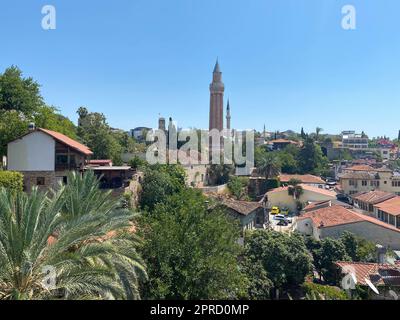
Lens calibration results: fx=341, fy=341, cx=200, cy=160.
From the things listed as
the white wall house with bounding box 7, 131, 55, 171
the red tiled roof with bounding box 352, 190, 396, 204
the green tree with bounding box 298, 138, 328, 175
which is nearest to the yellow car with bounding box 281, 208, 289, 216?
the red tiled roof with bounding box 352, 190, 396, 204

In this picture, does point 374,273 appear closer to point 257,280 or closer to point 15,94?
point 257,280

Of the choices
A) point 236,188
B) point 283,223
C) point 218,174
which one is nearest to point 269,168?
point 218,174

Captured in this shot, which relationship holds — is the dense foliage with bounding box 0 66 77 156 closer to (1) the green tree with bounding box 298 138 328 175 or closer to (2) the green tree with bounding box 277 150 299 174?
(2) the green tree with bounding box 277 150 299 174

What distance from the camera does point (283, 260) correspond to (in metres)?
18.7

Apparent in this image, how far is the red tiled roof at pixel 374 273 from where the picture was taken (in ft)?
50.3

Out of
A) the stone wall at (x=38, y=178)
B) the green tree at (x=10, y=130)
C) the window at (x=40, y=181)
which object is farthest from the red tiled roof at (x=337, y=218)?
the green tree at (x=10, y=130)

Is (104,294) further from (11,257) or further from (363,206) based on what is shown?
(363,206)

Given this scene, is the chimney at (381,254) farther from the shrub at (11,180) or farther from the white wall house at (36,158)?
the shrub at (11,180)

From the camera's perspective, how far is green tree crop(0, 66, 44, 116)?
2931 centimetres

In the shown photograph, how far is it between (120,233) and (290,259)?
1066 centimetres

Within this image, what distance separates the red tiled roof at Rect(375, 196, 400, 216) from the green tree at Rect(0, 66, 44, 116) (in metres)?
33.9

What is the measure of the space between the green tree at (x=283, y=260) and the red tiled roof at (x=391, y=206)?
16.1 m
